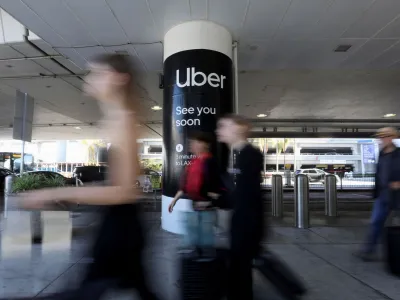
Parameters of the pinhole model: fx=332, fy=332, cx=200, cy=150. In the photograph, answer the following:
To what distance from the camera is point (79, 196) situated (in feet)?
6.00

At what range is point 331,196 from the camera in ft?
31.8

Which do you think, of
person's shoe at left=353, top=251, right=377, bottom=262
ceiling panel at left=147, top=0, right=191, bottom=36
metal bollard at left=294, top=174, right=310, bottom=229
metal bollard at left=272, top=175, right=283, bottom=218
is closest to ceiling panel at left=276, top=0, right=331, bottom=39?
ceiling panel at left=147, top=0, right=191, bottom=36

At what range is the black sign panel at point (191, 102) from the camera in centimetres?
673

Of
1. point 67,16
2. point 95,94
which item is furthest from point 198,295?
point 67,16

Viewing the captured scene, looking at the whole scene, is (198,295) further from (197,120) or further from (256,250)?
(197,120)

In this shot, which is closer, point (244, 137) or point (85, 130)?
point (244, 137)

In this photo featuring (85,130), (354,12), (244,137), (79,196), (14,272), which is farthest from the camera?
(85,130)

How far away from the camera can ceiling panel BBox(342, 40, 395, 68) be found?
26.1ft

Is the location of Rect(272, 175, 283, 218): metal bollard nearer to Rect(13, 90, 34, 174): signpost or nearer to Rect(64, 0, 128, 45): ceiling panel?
Rect(64, 0, 128, 45): ceiling panel

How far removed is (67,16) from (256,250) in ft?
20.6

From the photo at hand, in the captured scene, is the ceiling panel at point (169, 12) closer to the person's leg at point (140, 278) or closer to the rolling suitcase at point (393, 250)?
the rolling suitcase at point (393, 250)

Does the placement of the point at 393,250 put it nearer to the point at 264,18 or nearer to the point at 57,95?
the point at 264,18

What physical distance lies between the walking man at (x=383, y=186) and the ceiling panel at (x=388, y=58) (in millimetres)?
4348

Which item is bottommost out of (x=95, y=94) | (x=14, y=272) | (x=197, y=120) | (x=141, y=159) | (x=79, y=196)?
(x=14, y=272)
